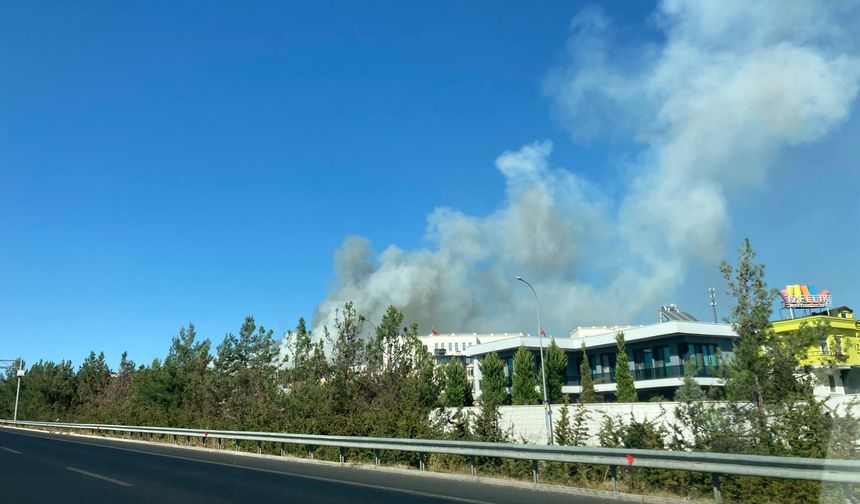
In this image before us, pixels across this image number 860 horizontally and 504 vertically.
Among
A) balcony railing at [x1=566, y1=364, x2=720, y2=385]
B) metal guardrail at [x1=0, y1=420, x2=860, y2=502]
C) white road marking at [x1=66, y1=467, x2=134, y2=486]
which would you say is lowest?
white road marking at [x1=66, y1=467, x2=134, y2=486]

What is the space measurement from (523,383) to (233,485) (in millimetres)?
43397

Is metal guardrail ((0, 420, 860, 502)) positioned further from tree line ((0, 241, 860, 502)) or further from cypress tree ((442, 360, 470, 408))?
cypress tree ((442, 360, 470, 408))

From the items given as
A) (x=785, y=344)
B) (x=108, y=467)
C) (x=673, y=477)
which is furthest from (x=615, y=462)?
(x=108, y=467)

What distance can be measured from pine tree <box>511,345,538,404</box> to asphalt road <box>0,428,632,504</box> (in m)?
37.2

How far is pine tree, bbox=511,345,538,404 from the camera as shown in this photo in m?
53.7

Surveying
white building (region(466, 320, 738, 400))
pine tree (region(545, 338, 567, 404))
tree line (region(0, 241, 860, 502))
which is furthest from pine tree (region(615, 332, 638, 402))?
pine tree (region(545, 338, 567, 404))

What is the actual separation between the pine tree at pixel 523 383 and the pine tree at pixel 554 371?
4.72ft

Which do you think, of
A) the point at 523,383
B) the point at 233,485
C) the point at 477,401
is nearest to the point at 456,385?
the point at 523,383

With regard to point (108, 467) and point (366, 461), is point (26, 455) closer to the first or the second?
point (108, 467)

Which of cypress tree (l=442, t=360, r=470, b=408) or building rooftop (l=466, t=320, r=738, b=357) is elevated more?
building rooftop (l=466, t=320, r=738, b=357)

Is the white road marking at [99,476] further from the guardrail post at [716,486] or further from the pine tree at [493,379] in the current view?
the pine tree at [493,379]

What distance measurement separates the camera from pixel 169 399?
154 ft

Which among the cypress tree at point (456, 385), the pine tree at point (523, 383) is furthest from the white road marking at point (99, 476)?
the pine tree at point (523, 383)

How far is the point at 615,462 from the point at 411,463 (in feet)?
24.8
